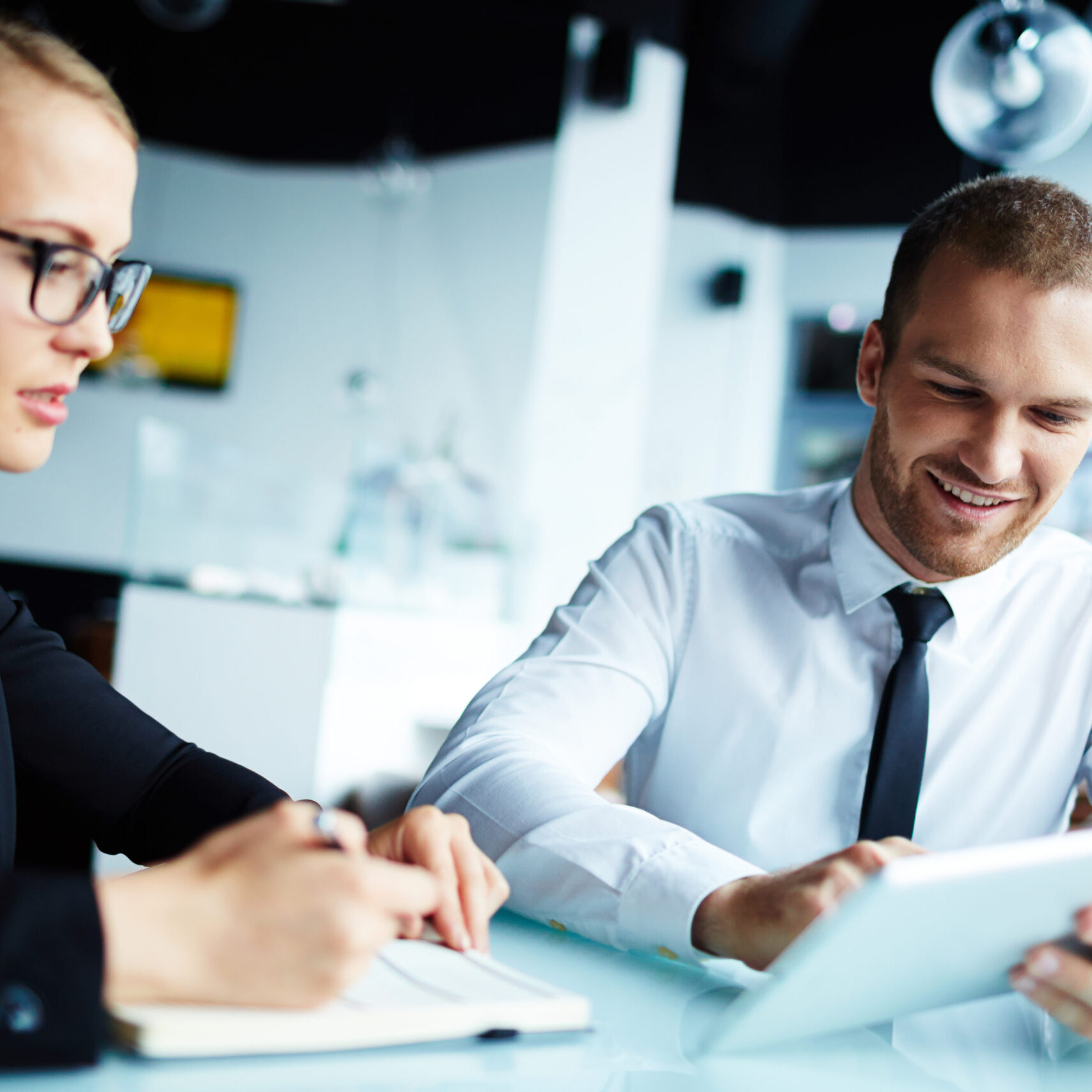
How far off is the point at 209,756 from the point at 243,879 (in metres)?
0.49

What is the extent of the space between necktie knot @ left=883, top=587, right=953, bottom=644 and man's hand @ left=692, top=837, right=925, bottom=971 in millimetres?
555

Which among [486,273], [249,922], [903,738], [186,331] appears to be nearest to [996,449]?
[903,738]

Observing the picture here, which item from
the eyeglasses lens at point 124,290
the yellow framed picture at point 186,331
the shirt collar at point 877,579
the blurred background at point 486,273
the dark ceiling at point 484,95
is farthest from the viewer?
the yellow framed picture at point 186,331

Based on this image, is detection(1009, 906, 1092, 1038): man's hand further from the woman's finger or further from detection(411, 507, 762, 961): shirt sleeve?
the woman's finger

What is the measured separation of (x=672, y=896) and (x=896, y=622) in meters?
0.62

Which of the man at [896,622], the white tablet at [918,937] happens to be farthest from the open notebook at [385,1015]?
the man at [896,622]

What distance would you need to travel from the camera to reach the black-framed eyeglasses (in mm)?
778

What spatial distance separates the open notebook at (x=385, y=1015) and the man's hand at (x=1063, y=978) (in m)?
0.29

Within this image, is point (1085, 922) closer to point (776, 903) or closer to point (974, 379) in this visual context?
point (776, 903)

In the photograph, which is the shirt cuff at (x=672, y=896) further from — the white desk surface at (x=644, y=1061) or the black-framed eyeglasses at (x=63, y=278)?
the black-framed eyeglasses at (x=63, y=278)

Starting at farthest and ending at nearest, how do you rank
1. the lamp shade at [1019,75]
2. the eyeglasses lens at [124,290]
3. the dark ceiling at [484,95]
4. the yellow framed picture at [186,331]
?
the yellow framed picture at [186,331] → the dark ceiling at [484,95] → the lamp shade at [1019,75] → the eyeglasses lens at [124,290]

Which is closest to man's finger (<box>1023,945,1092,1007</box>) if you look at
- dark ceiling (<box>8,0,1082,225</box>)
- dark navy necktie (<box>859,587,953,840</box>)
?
dark navy necktie (<box>859,587,953,840</box>)

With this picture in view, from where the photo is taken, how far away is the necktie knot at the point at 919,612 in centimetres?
138

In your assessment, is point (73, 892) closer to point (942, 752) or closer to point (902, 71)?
point (942, 752)
